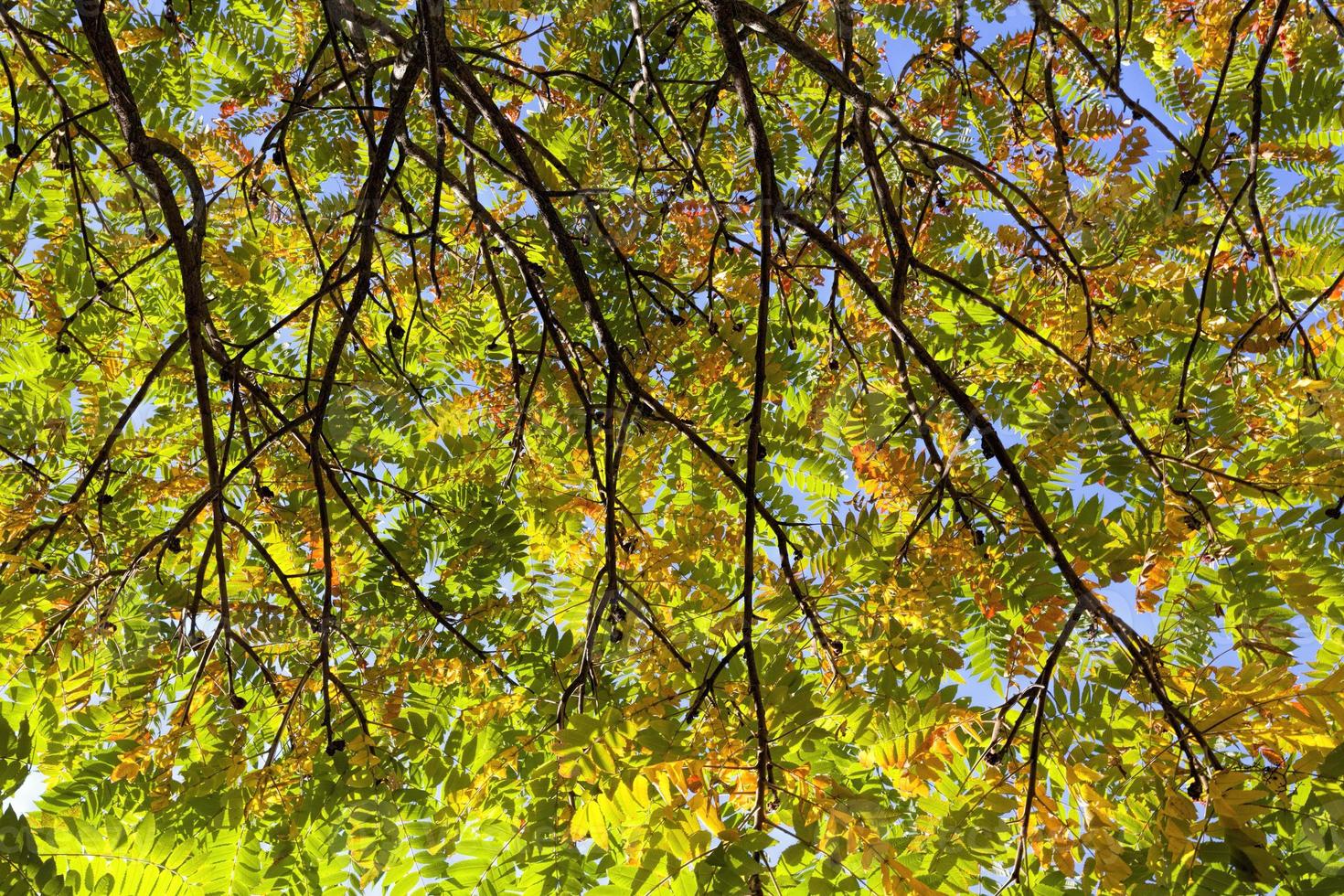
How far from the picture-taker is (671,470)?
3457 millimetres

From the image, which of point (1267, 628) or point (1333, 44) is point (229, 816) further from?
point (1333, 44)

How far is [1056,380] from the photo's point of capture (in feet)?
10.0

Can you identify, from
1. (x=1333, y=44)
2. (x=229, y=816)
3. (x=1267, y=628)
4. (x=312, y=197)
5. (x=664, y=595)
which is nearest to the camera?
(x=1267, y=628)

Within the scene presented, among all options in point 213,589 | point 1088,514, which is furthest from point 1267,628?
point 213,589

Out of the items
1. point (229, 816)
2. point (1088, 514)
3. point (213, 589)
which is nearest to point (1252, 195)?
point (1088, 514)

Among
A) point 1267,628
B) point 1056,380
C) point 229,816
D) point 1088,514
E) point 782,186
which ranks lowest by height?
point 229,816

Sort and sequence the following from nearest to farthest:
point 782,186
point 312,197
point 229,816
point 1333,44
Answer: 1. point 229,816
2. point 1333,44
3. point 312,197
4. point 782,186

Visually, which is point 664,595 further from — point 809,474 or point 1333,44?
point 1333,44

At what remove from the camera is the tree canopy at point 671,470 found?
159 cm

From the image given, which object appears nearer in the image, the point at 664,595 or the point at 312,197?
the point at 664,595

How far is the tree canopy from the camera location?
1.59 meters

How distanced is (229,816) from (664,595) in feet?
4.90

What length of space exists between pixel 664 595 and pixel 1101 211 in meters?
2.22

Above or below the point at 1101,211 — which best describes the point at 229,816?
below
